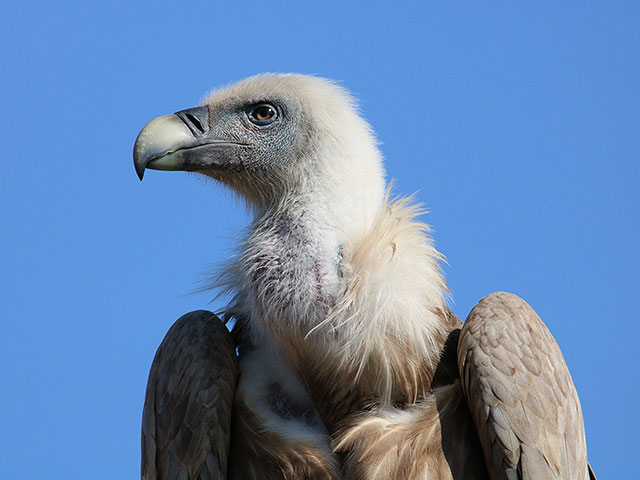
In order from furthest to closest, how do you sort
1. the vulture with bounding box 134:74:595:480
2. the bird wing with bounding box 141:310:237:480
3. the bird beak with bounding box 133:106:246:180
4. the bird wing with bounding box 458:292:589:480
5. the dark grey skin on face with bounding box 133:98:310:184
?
the dark grey skin on face with bounding box 133:98:310:184 → the bird beak with bounding box 133:106:246:180 → the bird wing with bounding box 141:310:237:480 → the vulture with bounding box 134:74:595:480 → the bird wing with bounding box 458:292:589:480

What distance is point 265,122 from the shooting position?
436 cm

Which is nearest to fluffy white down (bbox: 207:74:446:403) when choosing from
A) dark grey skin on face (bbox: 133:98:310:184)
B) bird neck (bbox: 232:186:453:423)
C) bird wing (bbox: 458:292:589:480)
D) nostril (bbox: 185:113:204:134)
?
bird neck (bbox: 232:186:453:423)

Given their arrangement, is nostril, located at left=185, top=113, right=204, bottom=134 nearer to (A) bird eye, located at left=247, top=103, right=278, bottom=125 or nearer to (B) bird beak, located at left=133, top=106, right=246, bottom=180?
(B) bird beak, located at left=133, top=106, right=246, bottom=180

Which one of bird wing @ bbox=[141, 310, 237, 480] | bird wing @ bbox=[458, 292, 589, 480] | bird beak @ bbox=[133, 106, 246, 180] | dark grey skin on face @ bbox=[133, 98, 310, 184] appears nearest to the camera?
bird wing @ bbox=[458, 292, 589, 480]

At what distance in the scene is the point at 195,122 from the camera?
4.36 meters

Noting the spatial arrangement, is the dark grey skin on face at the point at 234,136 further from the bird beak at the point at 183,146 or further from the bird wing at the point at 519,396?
the bird wing at the point at 519,396

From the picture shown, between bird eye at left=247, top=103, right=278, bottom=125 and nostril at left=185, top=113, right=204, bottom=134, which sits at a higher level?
bird eye at left=247, top=103, right=278, bottom=125

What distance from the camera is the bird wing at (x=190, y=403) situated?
3.94 meters

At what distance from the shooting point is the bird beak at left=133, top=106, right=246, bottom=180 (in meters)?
4.11

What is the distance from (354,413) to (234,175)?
1226 mm

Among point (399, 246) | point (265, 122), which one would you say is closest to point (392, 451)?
point (399, 246)

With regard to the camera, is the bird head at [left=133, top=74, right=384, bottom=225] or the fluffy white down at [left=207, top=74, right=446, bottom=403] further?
the bird head at [left=133, top=74, right=384, bottom=225]

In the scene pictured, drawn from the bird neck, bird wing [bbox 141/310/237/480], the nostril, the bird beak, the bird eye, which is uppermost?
the bird eye

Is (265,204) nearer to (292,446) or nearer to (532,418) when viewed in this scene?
(292,446)
